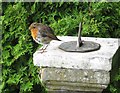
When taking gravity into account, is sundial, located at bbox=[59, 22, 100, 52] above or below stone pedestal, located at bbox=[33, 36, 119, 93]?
above

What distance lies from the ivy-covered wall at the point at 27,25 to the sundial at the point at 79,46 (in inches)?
62.9

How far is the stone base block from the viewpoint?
82.5 inches

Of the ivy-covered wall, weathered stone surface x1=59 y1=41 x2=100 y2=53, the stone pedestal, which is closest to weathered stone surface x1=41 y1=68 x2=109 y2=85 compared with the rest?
the stone pedestal

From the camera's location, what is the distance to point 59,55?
7.02 feet

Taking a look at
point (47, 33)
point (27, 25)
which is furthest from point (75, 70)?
point (27, 25)

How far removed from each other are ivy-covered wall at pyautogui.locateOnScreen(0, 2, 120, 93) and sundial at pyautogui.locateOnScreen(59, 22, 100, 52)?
5.24 ft

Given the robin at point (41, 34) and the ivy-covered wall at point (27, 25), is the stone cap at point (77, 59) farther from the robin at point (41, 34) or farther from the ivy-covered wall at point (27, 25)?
the ivy-covered wall at point (27, 25)

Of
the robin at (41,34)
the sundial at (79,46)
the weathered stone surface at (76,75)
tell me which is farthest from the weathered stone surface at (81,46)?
the robin at (41,34)

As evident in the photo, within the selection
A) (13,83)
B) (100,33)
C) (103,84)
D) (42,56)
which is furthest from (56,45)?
(13,83)

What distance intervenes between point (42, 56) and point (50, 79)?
0.13 meters

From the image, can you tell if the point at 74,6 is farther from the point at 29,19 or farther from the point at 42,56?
the point at 42,56

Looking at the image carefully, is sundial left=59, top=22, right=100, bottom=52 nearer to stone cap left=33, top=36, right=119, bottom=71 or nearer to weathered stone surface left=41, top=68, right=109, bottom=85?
stone cap left=33, top=36, right=119, bottom=71

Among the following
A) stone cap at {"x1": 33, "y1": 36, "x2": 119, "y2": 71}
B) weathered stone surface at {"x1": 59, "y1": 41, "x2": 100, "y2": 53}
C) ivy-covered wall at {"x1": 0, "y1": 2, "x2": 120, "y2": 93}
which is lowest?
ivy-covered wall at {"x1": 0, "y1": 2, "x2": 120, "y2": 93}

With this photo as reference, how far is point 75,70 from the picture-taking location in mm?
2109
